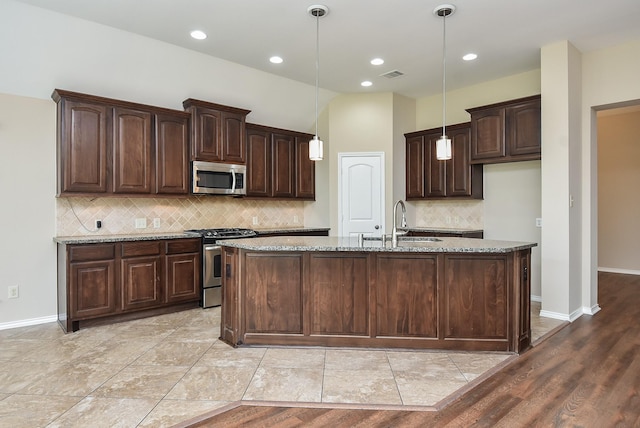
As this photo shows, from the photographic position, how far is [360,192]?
6.06 meters

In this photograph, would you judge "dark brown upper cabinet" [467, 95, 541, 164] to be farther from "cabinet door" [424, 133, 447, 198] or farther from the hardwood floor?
the hardwood floor

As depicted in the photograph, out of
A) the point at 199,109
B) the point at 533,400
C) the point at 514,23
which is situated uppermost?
the point at 514,23

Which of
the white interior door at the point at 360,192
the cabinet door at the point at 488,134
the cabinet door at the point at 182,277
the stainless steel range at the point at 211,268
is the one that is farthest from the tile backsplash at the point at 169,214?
the cabinet door at the point at 488,134

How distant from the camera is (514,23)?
3.82 metres

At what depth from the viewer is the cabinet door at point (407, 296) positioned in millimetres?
3189

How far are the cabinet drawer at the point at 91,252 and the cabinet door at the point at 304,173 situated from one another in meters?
2.81

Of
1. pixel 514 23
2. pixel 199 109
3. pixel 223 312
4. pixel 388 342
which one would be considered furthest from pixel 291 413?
pixel 514 23

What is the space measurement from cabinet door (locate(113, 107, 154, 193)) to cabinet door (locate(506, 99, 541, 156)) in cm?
434

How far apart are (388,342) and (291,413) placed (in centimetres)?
123

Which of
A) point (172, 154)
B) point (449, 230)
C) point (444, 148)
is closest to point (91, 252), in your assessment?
point (172, 154)

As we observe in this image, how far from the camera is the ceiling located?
11.6 ft

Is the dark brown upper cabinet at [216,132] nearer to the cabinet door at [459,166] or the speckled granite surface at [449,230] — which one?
the speckled granite surface at [449,230]

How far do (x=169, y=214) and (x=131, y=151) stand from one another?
3.20 ft

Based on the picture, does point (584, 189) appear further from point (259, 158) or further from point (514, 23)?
point (259, 158)
